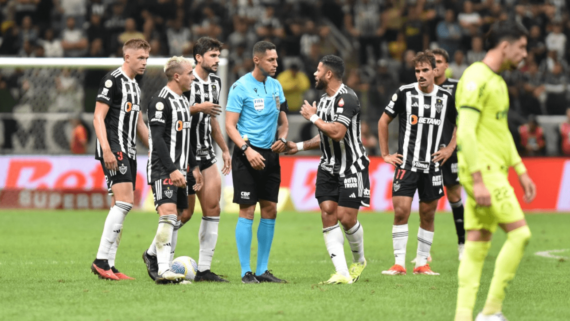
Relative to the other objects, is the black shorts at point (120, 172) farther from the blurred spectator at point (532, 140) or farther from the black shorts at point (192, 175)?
the blurred spectator at point (532, 140)

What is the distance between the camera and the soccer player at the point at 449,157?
10047mm

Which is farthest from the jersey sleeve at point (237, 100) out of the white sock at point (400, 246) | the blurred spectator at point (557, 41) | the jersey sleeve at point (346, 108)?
the blurred spectator at point (557, 41)

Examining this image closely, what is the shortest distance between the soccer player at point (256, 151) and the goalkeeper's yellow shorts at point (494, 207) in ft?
9.80

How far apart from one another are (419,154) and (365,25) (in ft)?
47.8

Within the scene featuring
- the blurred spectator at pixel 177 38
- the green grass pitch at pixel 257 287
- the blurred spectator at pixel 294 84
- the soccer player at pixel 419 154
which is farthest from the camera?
the blurred spectator at pixel 177 38

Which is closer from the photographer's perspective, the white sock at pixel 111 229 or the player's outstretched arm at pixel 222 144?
the white sock at pixel 111 229

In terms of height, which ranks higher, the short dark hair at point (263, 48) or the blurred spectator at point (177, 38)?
the blurred spectator at point (177, 38)

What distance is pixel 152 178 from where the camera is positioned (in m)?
8.08

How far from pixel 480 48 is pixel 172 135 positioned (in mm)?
14881

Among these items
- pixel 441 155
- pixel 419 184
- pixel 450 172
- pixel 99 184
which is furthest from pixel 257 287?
pixel 99 184

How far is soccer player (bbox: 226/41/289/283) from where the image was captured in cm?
850

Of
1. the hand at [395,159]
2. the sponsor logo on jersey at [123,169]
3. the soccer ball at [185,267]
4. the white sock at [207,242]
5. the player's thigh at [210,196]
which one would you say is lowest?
the soccer ball at [185,267]

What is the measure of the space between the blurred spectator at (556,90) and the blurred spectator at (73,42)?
12510 mm

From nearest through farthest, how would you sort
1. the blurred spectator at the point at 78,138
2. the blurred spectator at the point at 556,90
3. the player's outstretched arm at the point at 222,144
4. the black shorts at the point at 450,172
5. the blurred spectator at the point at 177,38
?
the player's outstretched arm at the point at 222,144 → the black shorts at the point at 450,172 → the blurred spectator at the point at 78,138 → the blurred spectator at the point at 556,90 → the blurred spectator at the point at 177,38
